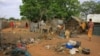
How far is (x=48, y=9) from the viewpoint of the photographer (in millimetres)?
35188

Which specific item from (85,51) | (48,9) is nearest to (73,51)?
(85,51)

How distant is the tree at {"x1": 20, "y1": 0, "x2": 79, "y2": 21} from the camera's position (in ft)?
107

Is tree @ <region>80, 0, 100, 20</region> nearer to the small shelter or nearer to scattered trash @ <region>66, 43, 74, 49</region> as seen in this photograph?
the small shelter

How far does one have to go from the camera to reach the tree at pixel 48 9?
32.5 metres

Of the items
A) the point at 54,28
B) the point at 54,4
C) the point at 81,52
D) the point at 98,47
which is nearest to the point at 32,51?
the point at 81,52

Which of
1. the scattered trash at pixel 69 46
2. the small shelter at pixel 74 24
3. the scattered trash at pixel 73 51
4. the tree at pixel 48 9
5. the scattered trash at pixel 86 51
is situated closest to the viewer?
the scattered trash at pixel 86 51

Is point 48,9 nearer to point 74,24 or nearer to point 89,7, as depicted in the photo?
point 74,24

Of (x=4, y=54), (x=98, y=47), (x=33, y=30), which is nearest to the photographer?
(x=4, y=54)

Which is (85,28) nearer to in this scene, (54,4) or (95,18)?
(95,18)

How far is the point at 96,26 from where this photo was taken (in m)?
28.4

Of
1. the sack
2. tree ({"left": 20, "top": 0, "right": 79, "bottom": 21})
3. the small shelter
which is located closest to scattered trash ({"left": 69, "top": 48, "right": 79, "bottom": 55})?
the sack

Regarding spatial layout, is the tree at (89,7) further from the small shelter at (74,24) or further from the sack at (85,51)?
the sack at (85,51)

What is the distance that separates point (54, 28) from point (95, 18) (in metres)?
6.76

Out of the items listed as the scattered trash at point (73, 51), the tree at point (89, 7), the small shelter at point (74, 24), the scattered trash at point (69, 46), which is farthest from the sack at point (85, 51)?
the tree at point (89, 7)
